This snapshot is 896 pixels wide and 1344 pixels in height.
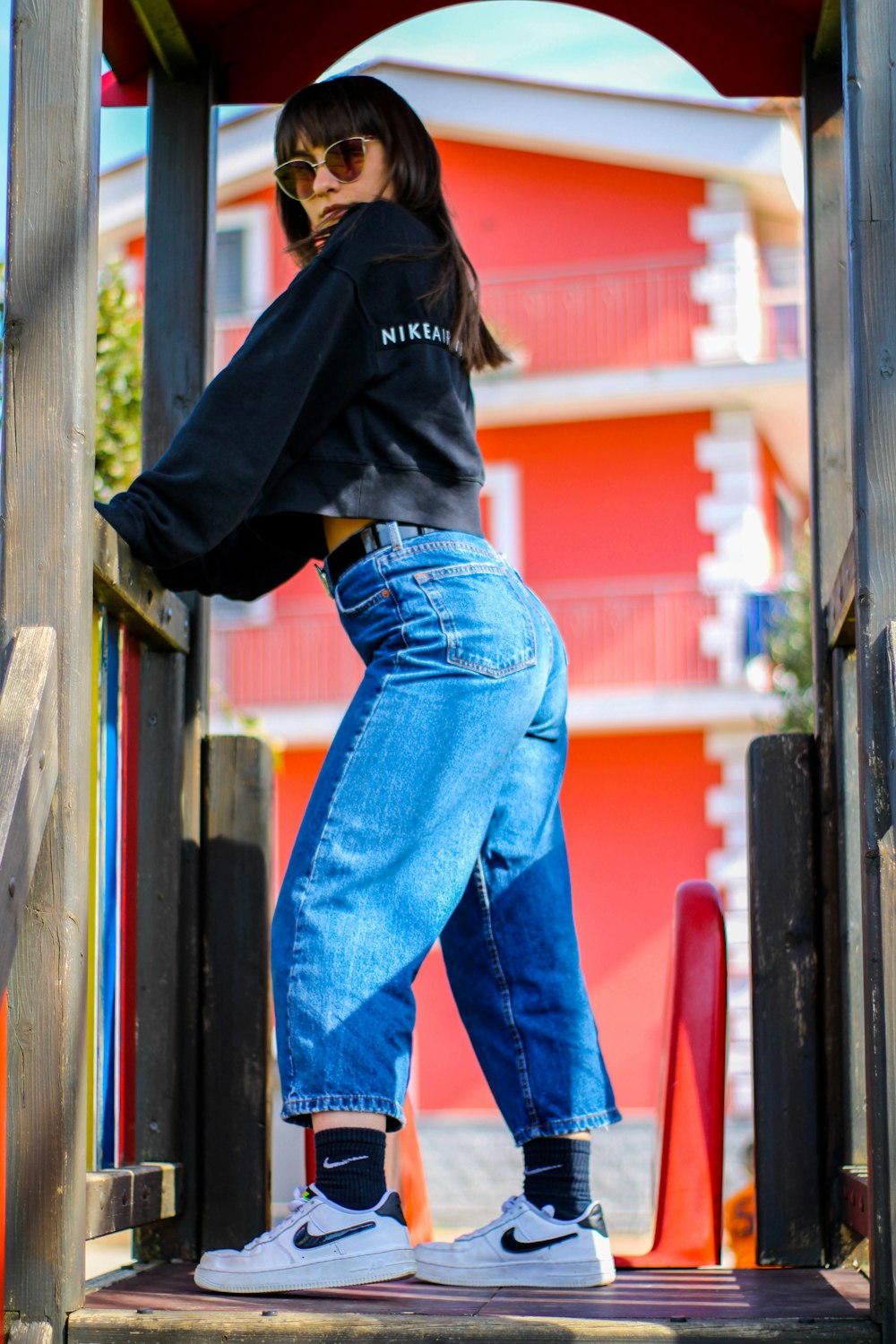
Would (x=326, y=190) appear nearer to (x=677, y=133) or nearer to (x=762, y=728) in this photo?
(x=762, y=728)

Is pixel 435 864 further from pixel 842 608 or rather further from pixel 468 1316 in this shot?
pixel 842 608

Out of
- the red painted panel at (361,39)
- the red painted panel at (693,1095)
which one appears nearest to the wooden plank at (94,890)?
the red painted panel at (693,1095)

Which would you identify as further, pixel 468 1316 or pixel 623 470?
pixel 623 470

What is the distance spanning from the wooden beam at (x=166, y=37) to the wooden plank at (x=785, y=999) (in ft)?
5.19

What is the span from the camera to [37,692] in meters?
1.91

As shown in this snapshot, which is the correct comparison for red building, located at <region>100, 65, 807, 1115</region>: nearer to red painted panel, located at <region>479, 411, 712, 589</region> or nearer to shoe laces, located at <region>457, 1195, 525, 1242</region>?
red painted panel, located at <region>479, 411, 712, 589</region>

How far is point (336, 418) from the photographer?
2324 millimetres

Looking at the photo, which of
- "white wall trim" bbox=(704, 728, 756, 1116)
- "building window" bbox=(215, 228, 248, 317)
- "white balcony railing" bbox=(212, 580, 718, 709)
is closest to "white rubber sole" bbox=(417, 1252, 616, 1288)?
"white wall trim" bbox=(704, 728, 756, 1116)

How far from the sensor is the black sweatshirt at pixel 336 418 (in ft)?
7.27

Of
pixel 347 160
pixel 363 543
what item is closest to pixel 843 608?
pixel 363 543

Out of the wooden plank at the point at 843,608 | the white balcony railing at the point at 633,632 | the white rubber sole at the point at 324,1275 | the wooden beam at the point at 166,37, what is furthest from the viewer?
the white balcony railing at the point at 633,632

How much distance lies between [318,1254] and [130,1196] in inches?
17.8

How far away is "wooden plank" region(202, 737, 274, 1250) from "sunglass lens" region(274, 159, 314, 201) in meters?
0.90

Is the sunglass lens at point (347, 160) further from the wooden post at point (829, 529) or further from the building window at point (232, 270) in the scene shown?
the building window at point (232, 270)
